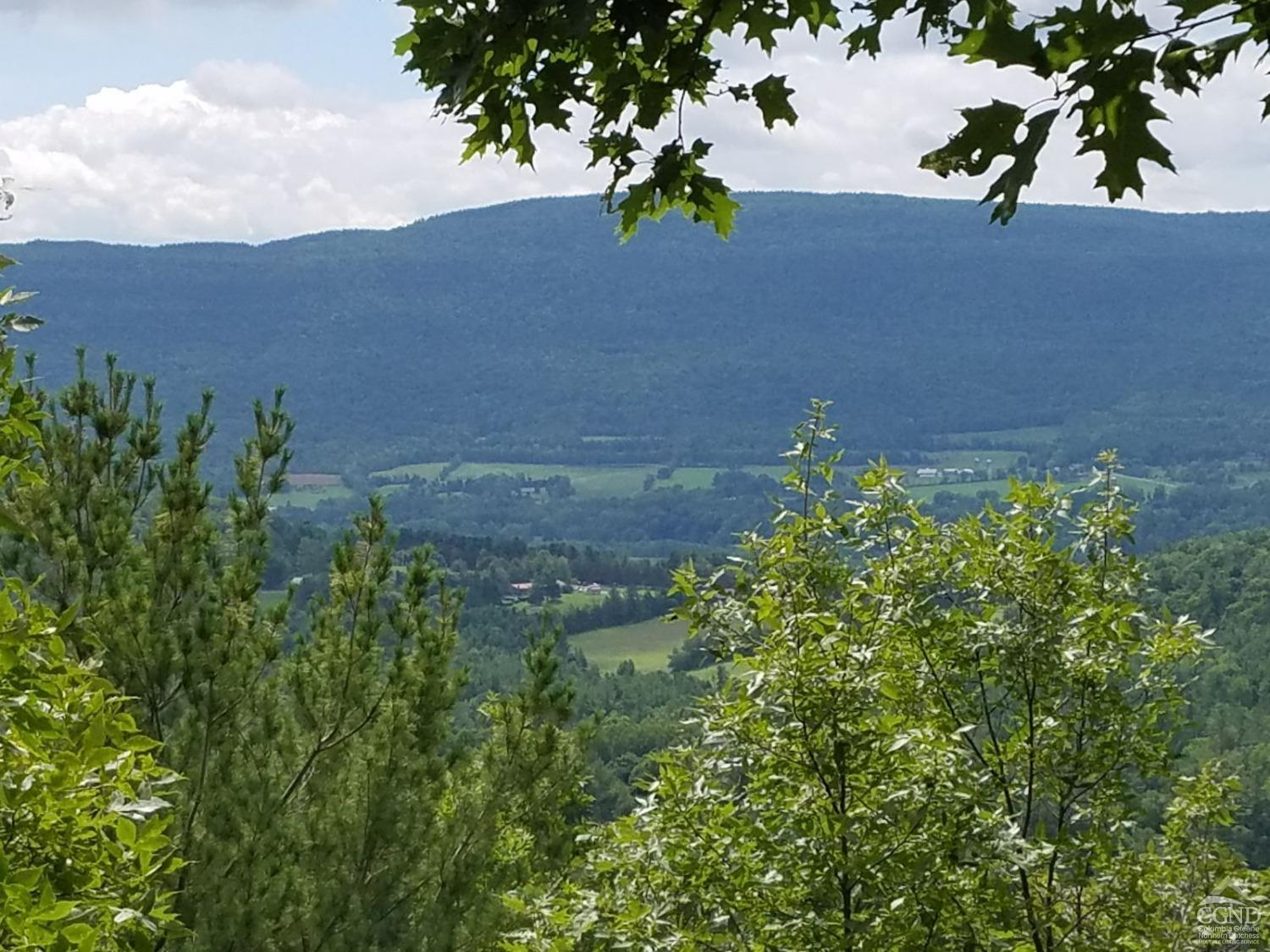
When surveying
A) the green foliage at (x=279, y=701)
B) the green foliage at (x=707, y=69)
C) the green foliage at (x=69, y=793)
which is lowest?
the green foliage at (x=279, y=701)

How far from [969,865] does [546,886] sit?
3.06 metres

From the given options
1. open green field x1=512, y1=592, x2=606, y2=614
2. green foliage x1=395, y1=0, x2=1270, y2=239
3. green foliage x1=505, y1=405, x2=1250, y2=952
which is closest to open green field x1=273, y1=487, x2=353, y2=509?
open green field x1=512, y1=592, x2=606, y2=614

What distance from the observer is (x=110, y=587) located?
5934 millimetres

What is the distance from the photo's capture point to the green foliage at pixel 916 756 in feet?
14.1

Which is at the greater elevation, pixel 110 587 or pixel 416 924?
pixel 110 587

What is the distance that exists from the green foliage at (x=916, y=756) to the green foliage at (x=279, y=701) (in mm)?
1850

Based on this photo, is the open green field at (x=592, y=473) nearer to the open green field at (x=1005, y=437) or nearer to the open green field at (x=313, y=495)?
the open green field at (x=313, y=495)

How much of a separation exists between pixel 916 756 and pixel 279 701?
11.2 feet

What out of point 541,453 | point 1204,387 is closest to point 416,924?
point 541,453

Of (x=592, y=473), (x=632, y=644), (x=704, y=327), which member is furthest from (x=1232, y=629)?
(x=704, y=327)

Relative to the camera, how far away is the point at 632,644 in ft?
191

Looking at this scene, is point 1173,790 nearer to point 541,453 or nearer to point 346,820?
point 346,820

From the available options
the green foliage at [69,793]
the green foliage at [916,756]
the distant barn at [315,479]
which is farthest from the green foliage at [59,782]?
the distant barn at [315,479]

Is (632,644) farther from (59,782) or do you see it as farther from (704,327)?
(704,327)
